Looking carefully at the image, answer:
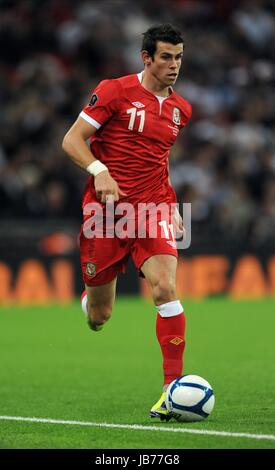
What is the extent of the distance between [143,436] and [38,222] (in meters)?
10.6

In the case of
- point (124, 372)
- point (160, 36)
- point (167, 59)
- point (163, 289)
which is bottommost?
point (124, 372)

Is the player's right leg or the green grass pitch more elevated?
the player's right leg

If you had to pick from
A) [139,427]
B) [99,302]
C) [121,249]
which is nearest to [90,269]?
[121,249]

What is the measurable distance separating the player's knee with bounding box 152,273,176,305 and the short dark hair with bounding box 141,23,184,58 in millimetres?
1496

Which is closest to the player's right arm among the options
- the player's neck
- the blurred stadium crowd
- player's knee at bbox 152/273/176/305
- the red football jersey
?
the red football jersey

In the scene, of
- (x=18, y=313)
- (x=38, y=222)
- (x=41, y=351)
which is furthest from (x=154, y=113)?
(x=38, y=222)

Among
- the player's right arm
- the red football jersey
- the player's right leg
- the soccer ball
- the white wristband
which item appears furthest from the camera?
the player's right leg

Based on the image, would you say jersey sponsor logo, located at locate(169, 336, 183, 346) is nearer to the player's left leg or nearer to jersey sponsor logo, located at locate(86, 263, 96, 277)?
the player's left leg

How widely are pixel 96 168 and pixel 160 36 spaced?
0.97 meters

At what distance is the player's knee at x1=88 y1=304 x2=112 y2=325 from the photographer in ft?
26.4

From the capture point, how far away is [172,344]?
23.2 feet

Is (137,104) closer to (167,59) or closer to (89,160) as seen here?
(167,59)

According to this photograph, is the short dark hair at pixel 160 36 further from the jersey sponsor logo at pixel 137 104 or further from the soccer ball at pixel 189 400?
the soccer ball at pixel 189 400

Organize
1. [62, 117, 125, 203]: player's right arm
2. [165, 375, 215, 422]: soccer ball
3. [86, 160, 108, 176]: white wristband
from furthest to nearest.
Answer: [86, 160, 108, 176]: white wristband < [62, 117, 125, 203]: player's right arm < [165, 375, 215, 422]: soccer ball
